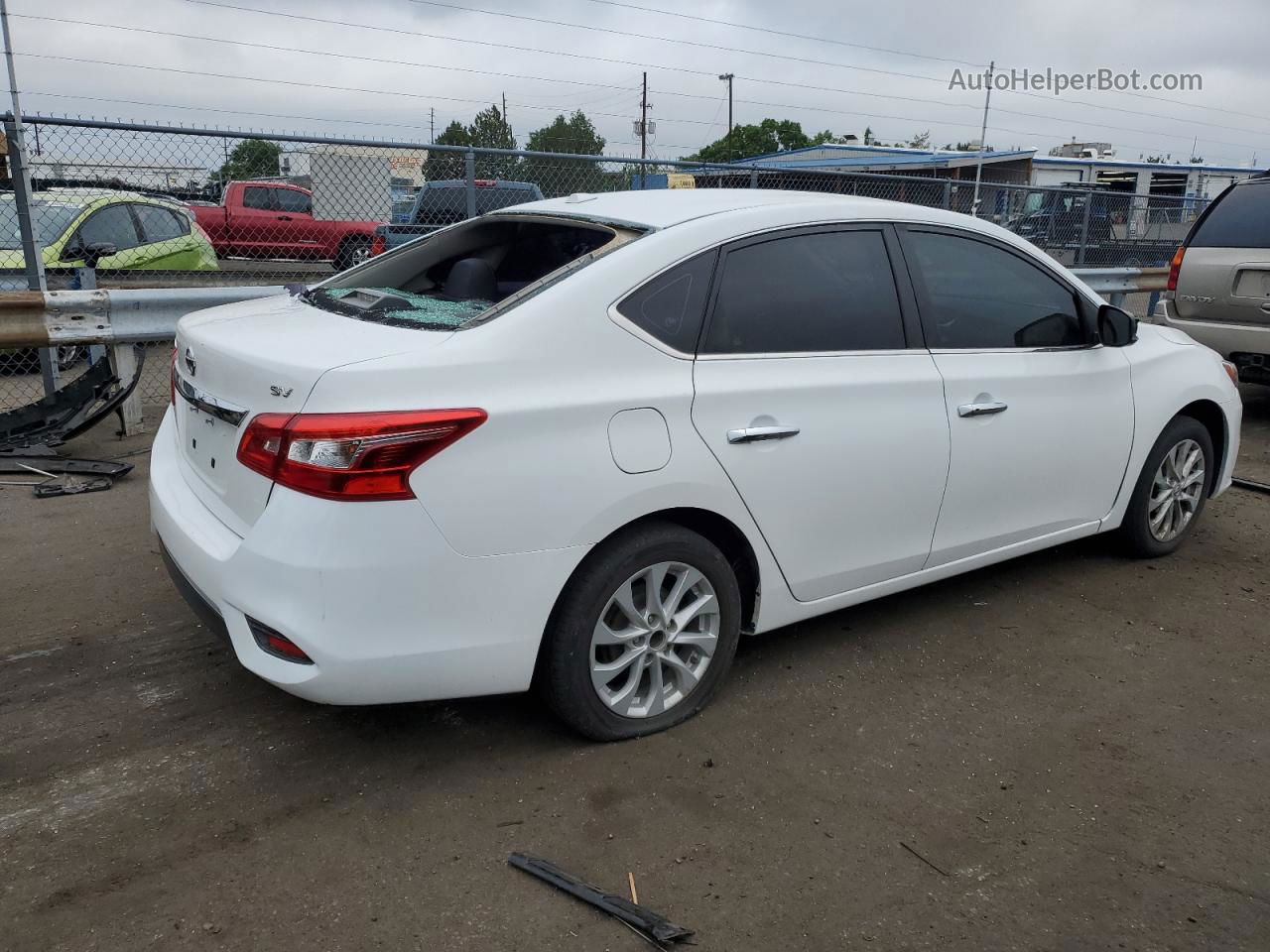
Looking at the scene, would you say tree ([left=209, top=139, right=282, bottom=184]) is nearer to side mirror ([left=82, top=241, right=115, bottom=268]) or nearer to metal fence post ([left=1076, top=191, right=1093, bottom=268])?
side mirror ([left=82, top=241, right=115, bottom=268])

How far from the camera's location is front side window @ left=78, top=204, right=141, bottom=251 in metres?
9.33

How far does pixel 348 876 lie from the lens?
2529 mm

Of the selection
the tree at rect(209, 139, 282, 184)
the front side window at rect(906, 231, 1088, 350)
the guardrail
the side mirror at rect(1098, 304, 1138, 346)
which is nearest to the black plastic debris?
the front side window at rect(906, 231, 1088, 350)

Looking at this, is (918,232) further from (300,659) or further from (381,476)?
(300,659)

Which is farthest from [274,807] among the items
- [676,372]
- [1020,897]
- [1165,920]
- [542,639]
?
[1165,920]

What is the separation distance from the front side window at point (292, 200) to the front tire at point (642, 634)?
30.6 ft

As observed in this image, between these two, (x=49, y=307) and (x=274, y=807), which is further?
(x=49, y=307)

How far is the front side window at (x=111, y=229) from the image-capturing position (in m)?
9.33

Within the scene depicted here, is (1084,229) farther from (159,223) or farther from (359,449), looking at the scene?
(359,449)

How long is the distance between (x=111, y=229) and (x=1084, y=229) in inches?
417

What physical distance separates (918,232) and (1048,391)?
84 centimetres

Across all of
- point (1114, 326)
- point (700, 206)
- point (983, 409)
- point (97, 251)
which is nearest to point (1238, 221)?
point (1114, 326)

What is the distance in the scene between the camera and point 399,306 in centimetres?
323

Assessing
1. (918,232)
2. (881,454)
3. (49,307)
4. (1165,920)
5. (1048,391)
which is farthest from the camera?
(49,307)
